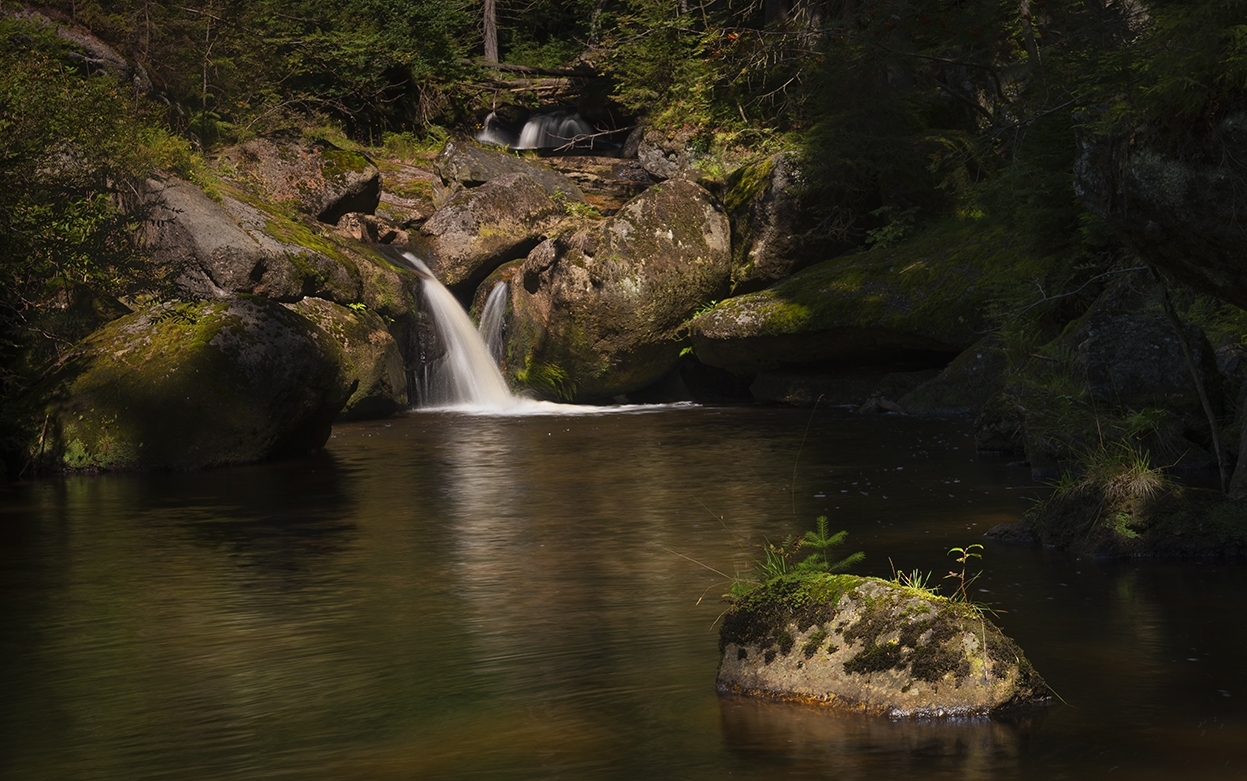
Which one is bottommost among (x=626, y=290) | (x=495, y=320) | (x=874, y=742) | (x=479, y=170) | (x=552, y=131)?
(x=874, y=742)

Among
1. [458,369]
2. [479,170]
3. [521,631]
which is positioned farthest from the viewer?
[479,170]

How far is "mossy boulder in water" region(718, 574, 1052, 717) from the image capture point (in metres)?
6.22

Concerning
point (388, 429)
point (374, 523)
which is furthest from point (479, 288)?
point (374, 523)

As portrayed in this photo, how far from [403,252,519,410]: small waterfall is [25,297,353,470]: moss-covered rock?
799 cm

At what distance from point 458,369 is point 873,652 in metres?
20.2

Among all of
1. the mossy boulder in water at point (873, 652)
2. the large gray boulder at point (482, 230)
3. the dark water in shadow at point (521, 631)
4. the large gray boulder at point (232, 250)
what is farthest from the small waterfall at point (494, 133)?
the mossy boulder in water at point (873, 652)

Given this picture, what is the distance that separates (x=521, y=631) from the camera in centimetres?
832

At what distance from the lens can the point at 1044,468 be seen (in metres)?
13.7

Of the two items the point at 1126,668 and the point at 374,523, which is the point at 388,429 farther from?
the point at 1126,668

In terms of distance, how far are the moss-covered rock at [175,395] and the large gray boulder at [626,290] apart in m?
8.16

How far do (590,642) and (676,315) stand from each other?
17.5 meters

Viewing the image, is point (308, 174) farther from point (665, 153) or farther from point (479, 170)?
point (665, 153)

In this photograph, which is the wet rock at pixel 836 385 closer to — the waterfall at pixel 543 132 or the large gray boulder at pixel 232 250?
the large gray boulder at pixel 232 250

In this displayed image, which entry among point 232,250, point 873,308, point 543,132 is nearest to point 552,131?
point 543,132
